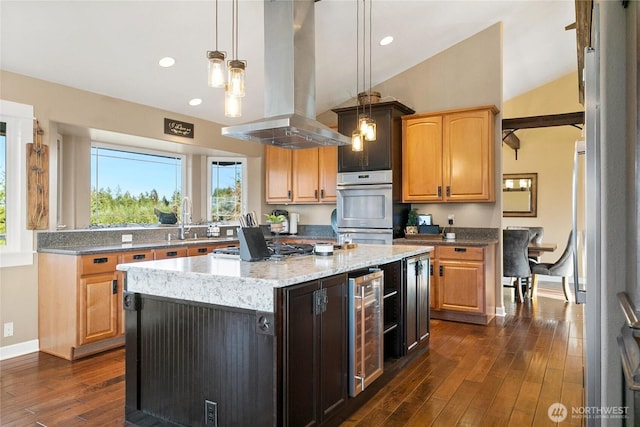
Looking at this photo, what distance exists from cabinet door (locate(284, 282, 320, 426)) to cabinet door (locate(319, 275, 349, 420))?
A: 0.23 feet

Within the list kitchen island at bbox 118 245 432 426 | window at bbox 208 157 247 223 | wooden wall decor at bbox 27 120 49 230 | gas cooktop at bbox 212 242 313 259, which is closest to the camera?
kitchen island at bbox 118 245 432 426

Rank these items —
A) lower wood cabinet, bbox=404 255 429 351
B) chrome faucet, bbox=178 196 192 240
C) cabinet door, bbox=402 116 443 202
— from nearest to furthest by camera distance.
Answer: lower wood cabinet, bbox=404 255 429 351, chrome faucet, bbox=178 196 192 240, cabinet door, bbox=402 116 443 202

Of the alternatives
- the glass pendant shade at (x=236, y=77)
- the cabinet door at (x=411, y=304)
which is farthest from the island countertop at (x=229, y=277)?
the glass pendant shade at (x=236, y=77)

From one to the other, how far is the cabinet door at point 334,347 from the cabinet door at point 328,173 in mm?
3498

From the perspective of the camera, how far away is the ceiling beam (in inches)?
221

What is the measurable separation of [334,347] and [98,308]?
2355mm

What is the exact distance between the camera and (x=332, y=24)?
4.39m

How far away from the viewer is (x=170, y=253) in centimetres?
423

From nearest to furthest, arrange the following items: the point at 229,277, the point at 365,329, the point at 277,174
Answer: the point at 229,277 < the point at 365,329 < the point at 277,174

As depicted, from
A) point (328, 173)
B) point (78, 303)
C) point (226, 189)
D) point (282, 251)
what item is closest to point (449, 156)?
point (328, 173)

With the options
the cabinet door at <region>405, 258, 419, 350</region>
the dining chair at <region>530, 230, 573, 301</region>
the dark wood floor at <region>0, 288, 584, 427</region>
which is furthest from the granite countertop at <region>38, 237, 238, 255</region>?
the dining chair at <region>530, 230, 573, 301</region>

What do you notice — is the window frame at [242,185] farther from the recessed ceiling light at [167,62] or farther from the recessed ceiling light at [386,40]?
the recessed ceiling light at [386,40]

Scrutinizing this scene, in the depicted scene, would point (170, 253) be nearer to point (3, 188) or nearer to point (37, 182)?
point (37, 182)

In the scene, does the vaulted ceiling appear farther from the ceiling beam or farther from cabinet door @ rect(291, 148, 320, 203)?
the ceiling beam
